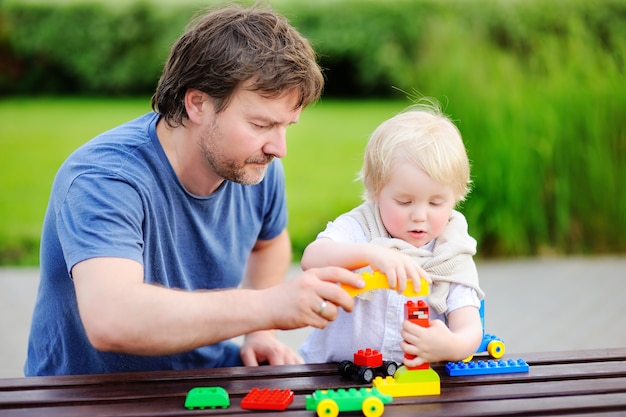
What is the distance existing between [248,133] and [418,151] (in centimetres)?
59

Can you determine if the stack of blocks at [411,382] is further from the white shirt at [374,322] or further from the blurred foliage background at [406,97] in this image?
the blurred foliage background at [406,97]

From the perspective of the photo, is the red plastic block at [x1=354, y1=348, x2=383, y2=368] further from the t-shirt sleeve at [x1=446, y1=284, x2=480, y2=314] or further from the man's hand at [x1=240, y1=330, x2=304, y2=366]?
the man's hand at [x1=240, y1=330, x2=304, y2=366]

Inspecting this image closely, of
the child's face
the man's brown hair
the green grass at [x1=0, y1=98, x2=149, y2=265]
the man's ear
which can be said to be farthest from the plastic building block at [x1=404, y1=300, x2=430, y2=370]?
the green grass at [x1=0, y1=98, x2=149, y2=265]

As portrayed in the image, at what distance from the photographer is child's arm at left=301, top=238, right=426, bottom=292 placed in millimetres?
2131

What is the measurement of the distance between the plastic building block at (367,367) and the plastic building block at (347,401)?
14 centimetres

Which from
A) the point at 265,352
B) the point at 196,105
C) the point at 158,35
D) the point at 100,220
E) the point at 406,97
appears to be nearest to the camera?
the point at 100,220

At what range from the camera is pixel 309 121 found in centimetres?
1441

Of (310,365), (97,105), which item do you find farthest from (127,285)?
(97,105)

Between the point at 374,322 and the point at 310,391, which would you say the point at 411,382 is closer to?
the point at 310,391

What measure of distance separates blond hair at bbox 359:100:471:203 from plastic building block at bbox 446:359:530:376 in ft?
1.81

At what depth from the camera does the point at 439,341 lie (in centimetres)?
213

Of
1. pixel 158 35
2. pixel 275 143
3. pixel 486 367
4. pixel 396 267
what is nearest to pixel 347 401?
pixel 396 267

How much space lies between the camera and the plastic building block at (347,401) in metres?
1.89

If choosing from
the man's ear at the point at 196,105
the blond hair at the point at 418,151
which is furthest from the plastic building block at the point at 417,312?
the man's ear at the point at 196,105
